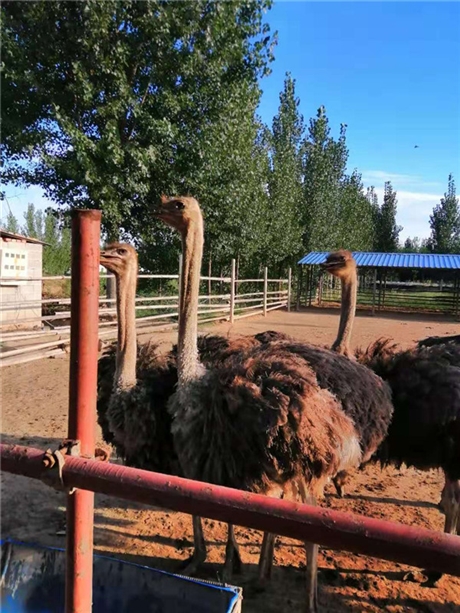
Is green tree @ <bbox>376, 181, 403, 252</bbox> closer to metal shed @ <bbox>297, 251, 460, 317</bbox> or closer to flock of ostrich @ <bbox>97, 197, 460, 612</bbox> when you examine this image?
metal shed @ <bbox>297, 251, 460, 317</bbox>

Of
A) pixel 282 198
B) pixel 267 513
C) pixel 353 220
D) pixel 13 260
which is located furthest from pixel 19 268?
pixel 353 220

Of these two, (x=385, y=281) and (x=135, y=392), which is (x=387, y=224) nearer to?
(x=385, y=281)

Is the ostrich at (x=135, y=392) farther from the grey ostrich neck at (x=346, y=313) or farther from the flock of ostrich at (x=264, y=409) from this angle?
the grey ostrich neck at (x=346, y=313)

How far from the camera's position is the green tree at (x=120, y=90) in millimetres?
8930

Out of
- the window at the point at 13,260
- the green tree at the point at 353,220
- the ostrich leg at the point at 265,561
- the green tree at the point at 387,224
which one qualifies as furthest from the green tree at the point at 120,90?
the green tree at the point at 387,224

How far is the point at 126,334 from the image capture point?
2.66 metres

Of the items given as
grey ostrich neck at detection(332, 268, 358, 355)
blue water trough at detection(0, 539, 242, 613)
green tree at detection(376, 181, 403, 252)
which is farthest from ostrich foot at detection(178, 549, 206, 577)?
green tree at detection(376, 181, 403, 252)

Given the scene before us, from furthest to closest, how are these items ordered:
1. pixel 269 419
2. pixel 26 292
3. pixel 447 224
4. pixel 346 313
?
pixel 447 224
pixel 26 292
pixel 346 313
pixel 269 419

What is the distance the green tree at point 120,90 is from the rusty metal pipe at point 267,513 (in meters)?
8.71

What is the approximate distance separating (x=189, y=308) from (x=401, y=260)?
18388mm

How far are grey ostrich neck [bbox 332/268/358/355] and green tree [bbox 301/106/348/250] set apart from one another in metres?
18.5

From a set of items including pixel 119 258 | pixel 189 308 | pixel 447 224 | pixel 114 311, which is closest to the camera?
pixel 189 308

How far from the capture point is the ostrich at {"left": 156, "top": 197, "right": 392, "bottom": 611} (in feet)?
6.61

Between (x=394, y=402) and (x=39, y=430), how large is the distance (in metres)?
2.92
